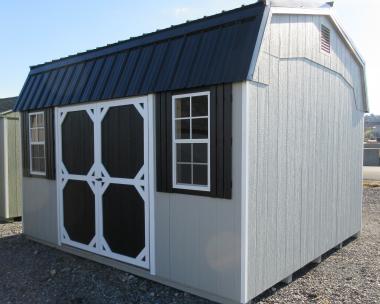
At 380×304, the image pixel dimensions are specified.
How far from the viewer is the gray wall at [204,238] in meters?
4.01

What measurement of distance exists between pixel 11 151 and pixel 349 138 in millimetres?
7577

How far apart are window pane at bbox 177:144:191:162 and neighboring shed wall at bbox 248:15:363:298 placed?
86 centimetres

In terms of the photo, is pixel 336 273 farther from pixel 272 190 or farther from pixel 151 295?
pixel 151 295

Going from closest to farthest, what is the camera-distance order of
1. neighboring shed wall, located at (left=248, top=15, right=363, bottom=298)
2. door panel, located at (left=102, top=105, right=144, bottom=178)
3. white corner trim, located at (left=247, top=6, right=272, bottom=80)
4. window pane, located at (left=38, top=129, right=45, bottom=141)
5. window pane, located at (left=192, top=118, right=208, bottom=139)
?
white corner trim, located at (left=247, top=6, right=272, bottom=80)
neighboring shed wall, located at (left=248, top=15, right=363, bottom=298)
window pane, located at (left=192, top=118, right=208, bottom=139)
door panel, located at (left=102, top=105, right=144, bottom=178)
window pane, located at (left=38, top=129, right=45, bottom=141)

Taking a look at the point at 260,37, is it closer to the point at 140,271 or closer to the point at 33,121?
the point at 140,271

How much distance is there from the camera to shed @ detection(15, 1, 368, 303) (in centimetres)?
407

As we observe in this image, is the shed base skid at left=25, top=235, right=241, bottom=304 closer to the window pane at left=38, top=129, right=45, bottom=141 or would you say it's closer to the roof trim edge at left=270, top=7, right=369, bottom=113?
the window pane at left=38, top=129, right=45, bottom=141

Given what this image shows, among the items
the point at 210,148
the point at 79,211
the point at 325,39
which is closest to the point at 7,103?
the point at 79,211

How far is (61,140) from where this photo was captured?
20.7ft

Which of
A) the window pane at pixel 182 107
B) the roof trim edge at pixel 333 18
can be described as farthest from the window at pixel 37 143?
the roof trim edge at pixel 333 18

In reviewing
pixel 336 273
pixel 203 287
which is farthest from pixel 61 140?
pixel 336 273

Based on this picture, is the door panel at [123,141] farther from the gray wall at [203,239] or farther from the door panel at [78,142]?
the gray wall at [203,239]

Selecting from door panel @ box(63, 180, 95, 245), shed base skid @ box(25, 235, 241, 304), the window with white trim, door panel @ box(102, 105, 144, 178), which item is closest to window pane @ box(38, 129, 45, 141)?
door panel @ box(63, 180, 95, 245)

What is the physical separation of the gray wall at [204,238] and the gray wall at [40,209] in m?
2.68
